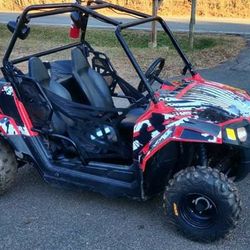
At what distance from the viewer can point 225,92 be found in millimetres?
3723

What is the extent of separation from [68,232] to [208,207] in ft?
3.24

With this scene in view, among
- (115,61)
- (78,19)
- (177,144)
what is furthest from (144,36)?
(177,144)

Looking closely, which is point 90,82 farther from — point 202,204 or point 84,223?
point 202,204

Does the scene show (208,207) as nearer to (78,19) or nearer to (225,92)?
(225,92)

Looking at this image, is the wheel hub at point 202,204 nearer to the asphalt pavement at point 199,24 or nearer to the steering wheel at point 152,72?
the steering wheel at point 152,72

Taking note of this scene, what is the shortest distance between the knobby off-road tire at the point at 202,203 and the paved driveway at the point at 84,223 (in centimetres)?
11

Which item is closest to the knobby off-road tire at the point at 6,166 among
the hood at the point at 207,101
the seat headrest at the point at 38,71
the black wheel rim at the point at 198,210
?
Result: the seat headrest at the point at 38,71

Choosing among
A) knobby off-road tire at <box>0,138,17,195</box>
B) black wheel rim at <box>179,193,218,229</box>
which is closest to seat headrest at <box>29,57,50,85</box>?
knobby off-road tire at <box>0,138,17,195</box>

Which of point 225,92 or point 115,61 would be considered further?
point 115,61

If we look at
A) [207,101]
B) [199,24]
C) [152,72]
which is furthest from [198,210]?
[199,24]

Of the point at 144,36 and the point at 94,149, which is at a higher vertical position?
the point at 94,149

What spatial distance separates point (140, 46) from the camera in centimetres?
1116

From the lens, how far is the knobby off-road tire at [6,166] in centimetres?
387

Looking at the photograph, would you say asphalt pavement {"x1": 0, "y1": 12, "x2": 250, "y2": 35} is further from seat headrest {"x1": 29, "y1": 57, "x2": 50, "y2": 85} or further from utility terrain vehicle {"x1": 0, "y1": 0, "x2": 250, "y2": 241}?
utility terrain vehicle {"x1": 0, "y1": 0, "x2": 250, "y2": 241}
